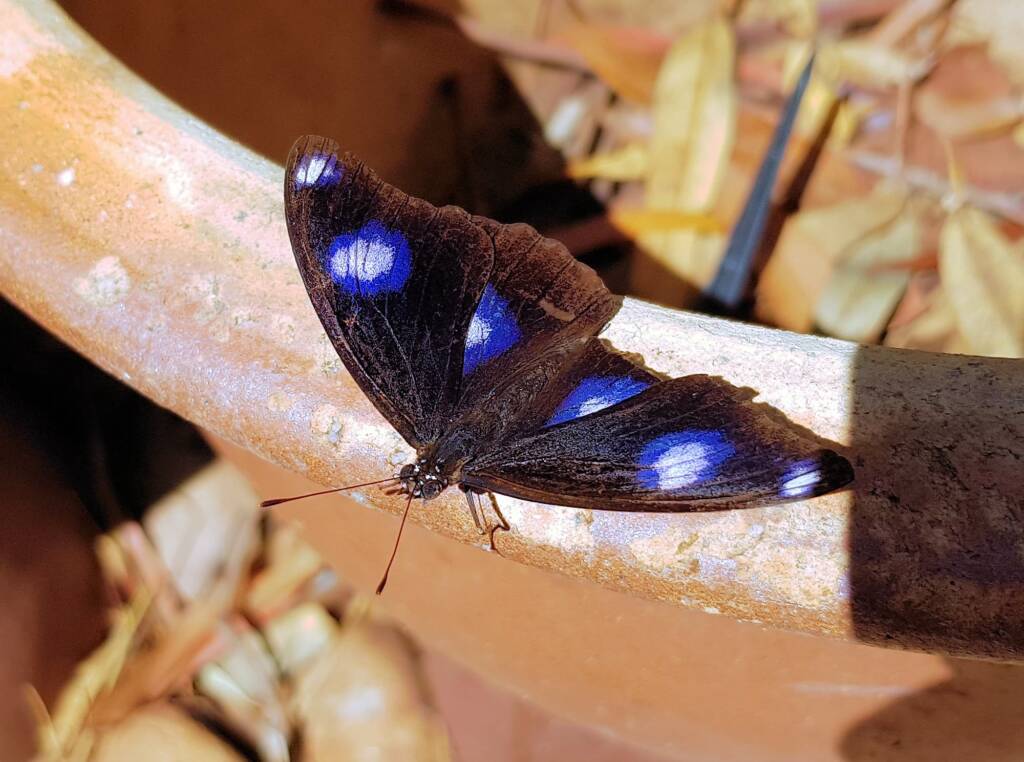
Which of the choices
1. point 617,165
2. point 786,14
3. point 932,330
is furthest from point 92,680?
point 786,14

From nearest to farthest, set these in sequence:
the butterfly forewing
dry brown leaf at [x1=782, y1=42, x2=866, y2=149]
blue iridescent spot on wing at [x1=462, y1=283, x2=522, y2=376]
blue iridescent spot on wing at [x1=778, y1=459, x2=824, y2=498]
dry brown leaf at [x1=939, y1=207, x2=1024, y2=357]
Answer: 1. blue iridescent spot on wing at [x1=778, y1=459, x2=824, y2=498]
2. the butterfly forewing
3. blue iridescent spot on wing at [x1=462, y1=283, x2=522, y2=376]
4. dry brown leaf at [x1=939, y1=207, x2=1024, y2=357]
5. dry brown leaf at [x1=782, y1=42, x2=866, y2=149]

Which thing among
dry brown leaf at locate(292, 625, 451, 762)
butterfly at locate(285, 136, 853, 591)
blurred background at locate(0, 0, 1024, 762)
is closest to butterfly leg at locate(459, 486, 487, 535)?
butterfly at locate(285, 136, 853, 591)

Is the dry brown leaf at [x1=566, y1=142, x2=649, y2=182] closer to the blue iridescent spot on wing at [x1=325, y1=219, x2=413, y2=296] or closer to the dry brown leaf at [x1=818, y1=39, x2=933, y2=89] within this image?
the dry brown leaf at [x1=818, y1=39, x2=933, y2=89]

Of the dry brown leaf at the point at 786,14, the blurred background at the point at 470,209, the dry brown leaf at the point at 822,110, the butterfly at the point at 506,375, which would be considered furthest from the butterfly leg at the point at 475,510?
the dry brown leaf at the point at 786,14

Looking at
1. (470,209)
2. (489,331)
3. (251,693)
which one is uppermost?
(489,331)

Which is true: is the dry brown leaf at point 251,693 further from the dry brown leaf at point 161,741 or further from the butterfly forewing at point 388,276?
the butterfly forewing at point 388,276

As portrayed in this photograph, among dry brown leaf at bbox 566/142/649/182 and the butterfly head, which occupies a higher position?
the butterfly head

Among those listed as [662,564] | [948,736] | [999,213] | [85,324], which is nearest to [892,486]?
[662,564]

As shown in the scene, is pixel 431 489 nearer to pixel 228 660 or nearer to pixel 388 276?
pixel 388 276
